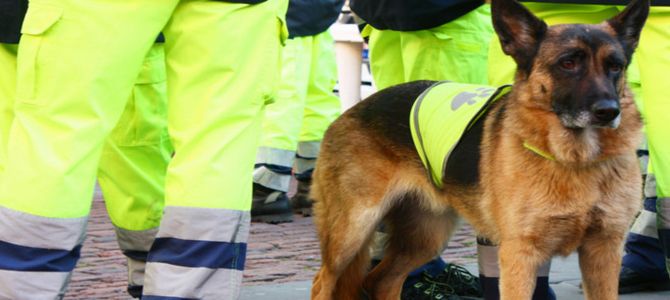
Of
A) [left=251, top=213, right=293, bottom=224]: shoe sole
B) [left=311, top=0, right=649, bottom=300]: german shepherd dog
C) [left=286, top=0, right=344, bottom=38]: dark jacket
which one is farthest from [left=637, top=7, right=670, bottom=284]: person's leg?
[left=251, top=213, right=293, bottom=224]: shoe sole

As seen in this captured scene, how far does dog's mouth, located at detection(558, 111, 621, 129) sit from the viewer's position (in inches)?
153

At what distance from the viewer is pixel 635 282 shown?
5.58 metres

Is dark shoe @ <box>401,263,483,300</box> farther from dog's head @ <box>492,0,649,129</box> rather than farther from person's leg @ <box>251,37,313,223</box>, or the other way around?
person's leg @ <box>251,37,313,223</box>

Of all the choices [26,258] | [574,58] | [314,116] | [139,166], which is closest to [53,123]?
[26,258]

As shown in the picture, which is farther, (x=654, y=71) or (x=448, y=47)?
(x=448, y=47)

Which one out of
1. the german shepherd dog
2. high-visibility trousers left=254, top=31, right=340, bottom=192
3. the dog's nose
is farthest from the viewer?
high-visibility trousers left=254, top=31, right=340, bottom=192

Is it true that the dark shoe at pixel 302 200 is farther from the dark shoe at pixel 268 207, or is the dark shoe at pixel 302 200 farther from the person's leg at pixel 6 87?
the person's leg at pixel 6 87

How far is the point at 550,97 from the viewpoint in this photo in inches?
161

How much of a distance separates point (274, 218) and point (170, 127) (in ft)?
13.1

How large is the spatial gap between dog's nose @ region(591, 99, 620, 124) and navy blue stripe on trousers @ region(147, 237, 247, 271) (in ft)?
4.06

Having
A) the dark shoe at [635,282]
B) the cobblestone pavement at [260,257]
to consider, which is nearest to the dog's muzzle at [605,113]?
the dark shoe at [635,282]

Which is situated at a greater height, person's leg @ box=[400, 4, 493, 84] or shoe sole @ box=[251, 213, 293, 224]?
person's leg @ box=[400, 4, 493, 84]

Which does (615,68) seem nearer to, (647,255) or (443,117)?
(443,117)

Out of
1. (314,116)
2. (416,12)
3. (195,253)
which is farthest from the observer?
(314,116)
